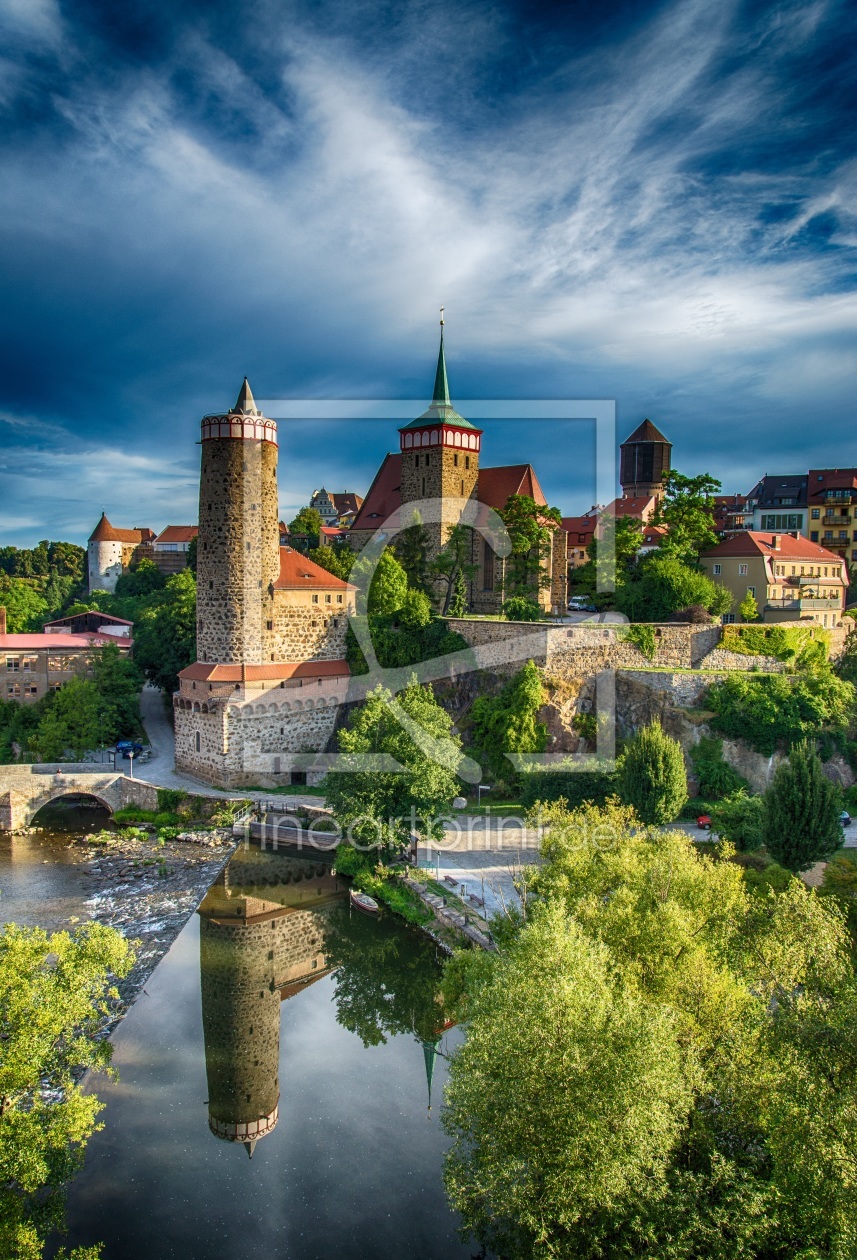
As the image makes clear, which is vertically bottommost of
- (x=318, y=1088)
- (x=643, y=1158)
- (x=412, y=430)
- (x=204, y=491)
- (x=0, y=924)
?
(x=318, y=1088)

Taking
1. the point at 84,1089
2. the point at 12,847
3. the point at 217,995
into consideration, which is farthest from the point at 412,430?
the point at 84,1089

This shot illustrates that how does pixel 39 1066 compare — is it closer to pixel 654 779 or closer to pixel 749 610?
pixel 654 779

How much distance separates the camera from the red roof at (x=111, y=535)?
73.2m

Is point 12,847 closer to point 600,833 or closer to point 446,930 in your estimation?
point 446,930

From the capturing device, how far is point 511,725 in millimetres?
28094

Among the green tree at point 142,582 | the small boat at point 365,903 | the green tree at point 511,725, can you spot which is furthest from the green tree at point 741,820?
the green tree at point 142,582

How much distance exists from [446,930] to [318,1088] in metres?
5.40

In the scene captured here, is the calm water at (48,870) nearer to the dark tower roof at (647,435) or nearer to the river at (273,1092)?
the river at (273,1092)

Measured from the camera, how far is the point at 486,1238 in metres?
12.0

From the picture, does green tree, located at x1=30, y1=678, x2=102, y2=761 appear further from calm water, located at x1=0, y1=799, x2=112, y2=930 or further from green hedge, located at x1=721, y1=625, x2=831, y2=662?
green hedge, located at x1=721, y1=625, x2=831, y2=662

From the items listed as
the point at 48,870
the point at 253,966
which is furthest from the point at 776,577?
the point at 48,870

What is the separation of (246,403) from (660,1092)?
26683 mm

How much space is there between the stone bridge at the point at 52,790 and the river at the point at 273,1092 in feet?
20.0

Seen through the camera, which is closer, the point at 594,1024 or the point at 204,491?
the point at 594,1024
